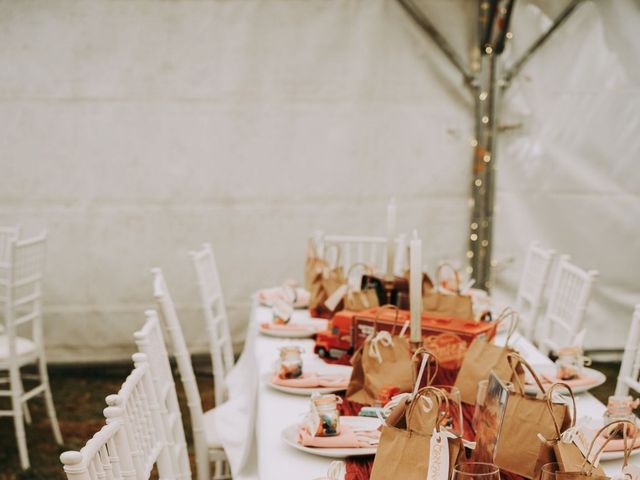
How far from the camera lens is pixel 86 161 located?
14.1ft

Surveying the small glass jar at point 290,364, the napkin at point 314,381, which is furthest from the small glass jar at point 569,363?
the small glass jar at point 290,364

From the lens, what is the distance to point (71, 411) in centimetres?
386

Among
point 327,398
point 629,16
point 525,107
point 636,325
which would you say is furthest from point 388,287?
point 629,16

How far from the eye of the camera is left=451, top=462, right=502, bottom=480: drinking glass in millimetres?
1086

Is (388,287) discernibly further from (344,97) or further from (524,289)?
(344,97)

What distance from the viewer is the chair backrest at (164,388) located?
163cm

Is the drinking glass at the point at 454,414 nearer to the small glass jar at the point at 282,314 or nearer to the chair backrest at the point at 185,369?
the chair backrest at the point at 185,369

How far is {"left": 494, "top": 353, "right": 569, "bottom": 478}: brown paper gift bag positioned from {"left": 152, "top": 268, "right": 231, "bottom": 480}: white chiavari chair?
1.06 m

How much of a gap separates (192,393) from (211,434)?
25 centimetres

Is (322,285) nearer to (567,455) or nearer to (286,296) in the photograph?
(286,296)

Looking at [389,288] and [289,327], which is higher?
[389,288]

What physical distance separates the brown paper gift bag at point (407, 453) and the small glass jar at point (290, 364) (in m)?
0.73

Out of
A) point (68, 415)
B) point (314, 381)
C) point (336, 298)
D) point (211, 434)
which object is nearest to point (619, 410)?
point (314, 381)

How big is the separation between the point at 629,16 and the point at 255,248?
264 cm
